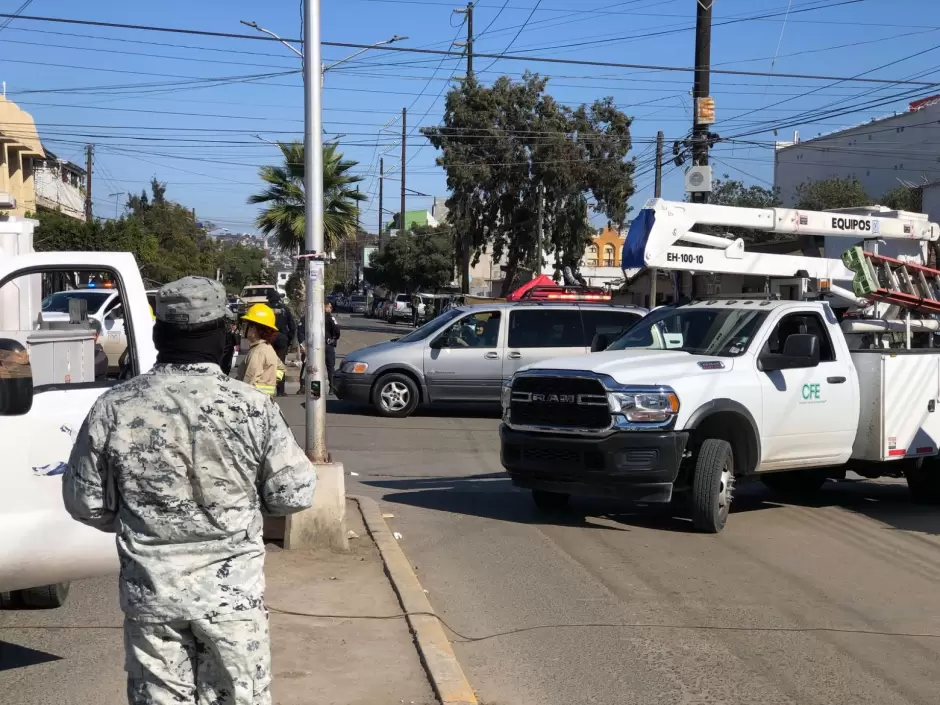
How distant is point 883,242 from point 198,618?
10704mm

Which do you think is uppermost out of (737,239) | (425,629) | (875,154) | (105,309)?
(875,154)

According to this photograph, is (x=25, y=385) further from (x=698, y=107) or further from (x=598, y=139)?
(x=598, y=139)

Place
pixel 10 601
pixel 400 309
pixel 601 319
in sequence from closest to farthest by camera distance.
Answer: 1. pixel 10 601
2. pixel 601 319
3. pixel 400 309

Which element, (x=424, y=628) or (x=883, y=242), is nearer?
(x=424, y=628)

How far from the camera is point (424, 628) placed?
20.1ft

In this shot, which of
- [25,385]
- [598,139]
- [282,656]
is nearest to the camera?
[25,385]

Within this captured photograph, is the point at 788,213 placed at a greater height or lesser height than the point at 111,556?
greater

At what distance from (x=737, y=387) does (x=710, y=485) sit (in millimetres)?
972

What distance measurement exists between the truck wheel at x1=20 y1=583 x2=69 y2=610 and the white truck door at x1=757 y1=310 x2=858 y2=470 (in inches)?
236

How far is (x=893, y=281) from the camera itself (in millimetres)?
10828

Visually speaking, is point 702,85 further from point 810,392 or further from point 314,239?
point 314,239

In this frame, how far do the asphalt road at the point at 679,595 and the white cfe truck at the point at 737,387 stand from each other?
488 mm

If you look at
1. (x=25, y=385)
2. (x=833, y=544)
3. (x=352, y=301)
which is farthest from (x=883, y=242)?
(x=352, y=301)

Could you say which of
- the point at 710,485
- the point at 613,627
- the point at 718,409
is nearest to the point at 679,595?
the point at 613,627
